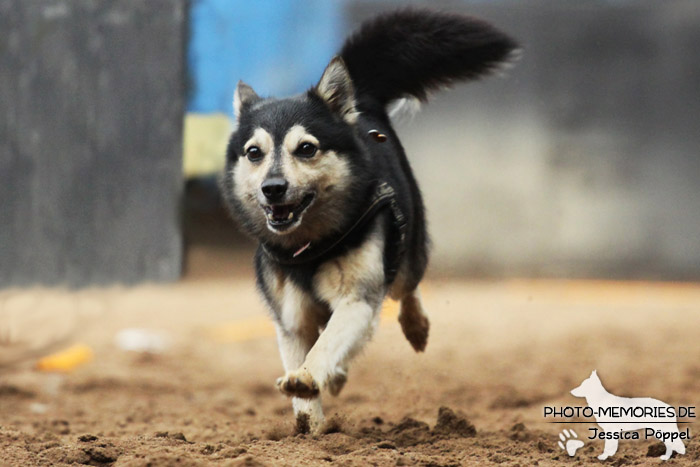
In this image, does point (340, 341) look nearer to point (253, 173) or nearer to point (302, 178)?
point (302, 178)

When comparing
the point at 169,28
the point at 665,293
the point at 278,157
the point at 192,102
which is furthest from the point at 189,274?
the point at 278,157

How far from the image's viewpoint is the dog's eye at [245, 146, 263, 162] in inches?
133

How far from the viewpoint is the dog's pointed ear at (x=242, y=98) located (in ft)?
12.1

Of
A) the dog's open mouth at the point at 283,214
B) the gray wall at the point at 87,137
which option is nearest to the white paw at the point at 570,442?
the dog's open mouth at the point at 283,214

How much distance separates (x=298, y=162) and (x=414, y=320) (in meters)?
1.33

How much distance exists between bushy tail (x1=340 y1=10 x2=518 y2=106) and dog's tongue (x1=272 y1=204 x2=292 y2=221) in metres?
0.89

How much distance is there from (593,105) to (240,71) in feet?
17.7

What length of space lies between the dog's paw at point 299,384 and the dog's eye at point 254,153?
3.11ft

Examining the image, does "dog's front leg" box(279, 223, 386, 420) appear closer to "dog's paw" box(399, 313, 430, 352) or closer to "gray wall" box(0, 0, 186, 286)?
"dog's paw" box(399, 313, 430, 352)

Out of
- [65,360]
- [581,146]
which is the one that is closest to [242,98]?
[65,360]

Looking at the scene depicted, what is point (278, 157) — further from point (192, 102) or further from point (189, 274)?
point (189, 274)

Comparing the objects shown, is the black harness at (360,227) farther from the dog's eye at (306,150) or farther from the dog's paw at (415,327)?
the dog's paw at (415,327)

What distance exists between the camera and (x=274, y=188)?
3.20 metres

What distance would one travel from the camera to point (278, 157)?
3299 mm
